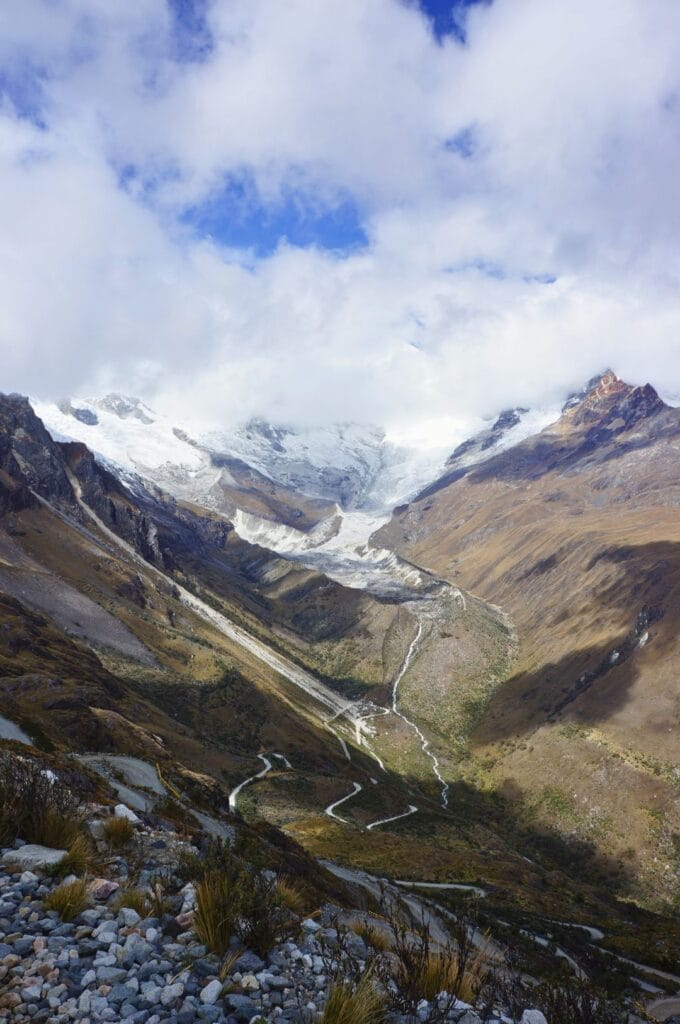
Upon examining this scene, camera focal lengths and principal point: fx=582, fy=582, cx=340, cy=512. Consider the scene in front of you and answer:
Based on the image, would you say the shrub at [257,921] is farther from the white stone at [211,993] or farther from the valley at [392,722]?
the valley at [392,722]

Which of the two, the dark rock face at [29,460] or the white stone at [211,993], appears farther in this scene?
the dark rock face at [29,460]

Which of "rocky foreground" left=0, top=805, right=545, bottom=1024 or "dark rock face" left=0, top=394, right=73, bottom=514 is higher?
"dark rock face" left=0, top=394, right=73, bottom=514

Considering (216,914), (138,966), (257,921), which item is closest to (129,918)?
(138,966)

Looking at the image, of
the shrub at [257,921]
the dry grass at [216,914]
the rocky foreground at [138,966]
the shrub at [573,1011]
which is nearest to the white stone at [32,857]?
the rocky foreground at [138,966]

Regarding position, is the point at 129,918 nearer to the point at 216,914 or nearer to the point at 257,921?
the point at 216,914

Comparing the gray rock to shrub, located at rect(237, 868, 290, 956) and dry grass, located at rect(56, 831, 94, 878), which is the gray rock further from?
dry grass, located at rect(56, 831, 94, 878)

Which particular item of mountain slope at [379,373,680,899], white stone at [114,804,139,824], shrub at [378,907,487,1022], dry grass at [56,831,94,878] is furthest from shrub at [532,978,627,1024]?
mountain slope at [379,373,680,899]
